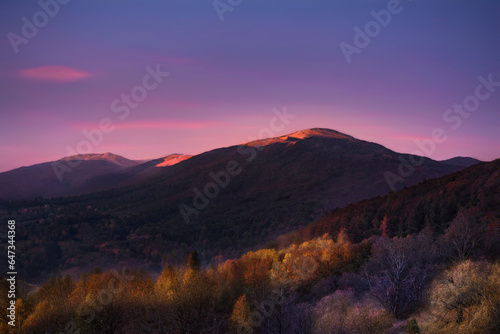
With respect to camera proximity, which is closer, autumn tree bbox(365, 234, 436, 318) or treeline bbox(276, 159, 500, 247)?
autumn tree bbox(365, 234, 436, 318)

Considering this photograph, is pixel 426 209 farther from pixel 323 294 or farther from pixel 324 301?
pixel 324 301

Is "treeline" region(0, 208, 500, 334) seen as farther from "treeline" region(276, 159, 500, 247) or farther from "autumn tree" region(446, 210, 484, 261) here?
"treeline" region(276, 159, 500, 247)

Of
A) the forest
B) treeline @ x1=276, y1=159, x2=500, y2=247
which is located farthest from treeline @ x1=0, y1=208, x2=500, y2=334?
treeline @ x1=276, y1=159, x2=500, y2=247

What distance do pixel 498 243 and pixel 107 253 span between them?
16659 cm

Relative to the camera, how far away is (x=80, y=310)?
37125 mm

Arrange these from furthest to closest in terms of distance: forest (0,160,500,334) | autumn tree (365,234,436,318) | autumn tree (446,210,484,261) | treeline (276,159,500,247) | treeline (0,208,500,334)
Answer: treeline (276,159,500,247), autumn tree (446,210,484,261), autumn tree (365,234,436,318), forest (0,160,500,334), treeline (0,208,500,334)

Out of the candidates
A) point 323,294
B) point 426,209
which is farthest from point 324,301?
point 426,209

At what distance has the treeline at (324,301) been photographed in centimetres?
2897

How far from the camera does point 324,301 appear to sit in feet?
151

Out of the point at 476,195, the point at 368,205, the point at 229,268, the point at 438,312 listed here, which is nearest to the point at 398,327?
the point at 438,312

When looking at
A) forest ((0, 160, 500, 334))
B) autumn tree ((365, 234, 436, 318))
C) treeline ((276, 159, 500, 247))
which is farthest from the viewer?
treeline ((276, 159, 500, 247))

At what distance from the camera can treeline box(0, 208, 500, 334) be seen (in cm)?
2897

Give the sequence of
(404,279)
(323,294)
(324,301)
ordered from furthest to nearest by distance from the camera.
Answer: (323,294) < (324,301) < (404,279)

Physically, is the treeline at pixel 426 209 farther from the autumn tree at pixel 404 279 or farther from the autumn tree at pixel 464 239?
the autumn tree at pixel 404 279
